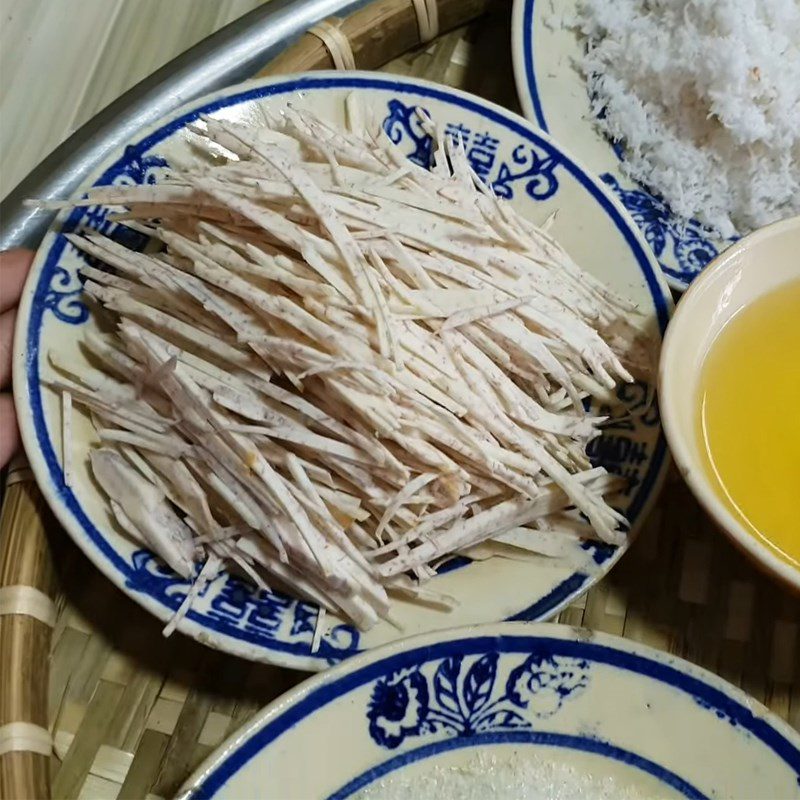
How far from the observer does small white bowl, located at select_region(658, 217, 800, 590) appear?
0.90 m

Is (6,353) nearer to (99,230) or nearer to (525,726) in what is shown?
(99,230)

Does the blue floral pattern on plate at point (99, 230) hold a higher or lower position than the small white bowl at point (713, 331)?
higher

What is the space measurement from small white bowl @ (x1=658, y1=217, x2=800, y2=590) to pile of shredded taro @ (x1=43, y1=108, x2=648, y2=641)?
0.08 meters

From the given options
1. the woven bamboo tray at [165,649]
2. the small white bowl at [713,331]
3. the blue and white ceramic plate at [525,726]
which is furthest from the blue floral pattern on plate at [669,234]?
the blue and white ceramic plate at [525,726]

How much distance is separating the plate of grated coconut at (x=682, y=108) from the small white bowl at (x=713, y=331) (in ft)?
0.41

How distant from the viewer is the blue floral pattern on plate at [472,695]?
0.90m

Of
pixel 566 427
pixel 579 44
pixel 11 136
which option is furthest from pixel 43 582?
pixel 579 44

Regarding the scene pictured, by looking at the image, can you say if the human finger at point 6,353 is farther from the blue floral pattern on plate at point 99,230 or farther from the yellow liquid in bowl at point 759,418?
the yellow liquid in bowl at point 759,418

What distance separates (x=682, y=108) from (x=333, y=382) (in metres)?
0.68

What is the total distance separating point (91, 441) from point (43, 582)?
16cm

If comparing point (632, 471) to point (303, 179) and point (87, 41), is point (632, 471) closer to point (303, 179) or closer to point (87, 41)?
point (303, 179)

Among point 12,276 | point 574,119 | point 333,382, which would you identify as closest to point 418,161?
point 574,119

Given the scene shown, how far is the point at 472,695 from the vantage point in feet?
2.99

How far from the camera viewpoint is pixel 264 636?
3.05 ft
